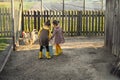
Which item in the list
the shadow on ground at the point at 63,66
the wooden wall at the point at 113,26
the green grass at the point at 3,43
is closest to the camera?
the shadow on ground at the point at 63,66

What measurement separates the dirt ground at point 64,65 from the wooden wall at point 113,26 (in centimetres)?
34

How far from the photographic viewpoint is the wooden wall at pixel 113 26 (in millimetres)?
11943

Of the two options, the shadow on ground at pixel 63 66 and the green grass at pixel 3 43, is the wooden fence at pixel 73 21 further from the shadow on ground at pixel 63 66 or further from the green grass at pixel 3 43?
the shadow on ground at pixel 63 66

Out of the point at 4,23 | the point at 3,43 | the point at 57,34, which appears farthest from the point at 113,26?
the point at 4,23

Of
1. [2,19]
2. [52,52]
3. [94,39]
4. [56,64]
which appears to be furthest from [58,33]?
[2,19]

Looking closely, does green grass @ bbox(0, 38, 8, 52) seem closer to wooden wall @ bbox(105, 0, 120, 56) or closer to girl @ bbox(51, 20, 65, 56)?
girl @ bbox(51, 20, 65, 56)

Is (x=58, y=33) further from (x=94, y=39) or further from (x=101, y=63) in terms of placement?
(x=94, y=39)

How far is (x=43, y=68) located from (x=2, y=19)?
26.6 ft

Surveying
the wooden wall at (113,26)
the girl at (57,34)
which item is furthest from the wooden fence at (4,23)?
the wooden wall at (113,26)

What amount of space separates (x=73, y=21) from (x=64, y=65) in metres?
7.43

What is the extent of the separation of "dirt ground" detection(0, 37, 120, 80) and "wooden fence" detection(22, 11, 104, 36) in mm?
3488

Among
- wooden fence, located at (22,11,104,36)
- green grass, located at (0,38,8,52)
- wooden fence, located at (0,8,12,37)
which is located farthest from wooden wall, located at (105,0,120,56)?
wooden fence, located at (0,8,12,37)

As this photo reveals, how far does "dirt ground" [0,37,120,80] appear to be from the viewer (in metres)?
9.31

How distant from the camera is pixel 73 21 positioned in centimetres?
1783
